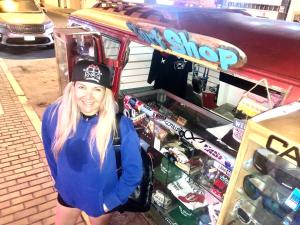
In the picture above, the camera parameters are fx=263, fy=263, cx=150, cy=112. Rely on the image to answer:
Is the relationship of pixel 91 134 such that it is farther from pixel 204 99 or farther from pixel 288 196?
pixel 204 99

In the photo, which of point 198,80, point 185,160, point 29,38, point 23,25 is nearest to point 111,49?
point 198,80

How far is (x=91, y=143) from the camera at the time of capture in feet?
7.37

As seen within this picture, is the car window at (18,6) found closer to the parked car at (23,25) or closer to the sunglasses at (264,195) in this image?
the parked car at (23,25)

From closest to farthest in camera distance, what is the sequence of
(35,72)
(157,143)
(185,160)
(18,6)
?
(185,160) < (157,143) < (35,72) < (18,6)

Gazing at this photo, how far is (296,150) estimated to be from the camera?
125 cm

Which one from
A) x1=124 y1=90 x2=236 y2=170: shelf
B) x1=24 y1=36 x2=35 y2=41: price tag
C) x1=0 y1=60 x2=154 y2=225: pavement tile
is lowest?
x1=0 y1=60 x2=154 y2=225: pavement tile

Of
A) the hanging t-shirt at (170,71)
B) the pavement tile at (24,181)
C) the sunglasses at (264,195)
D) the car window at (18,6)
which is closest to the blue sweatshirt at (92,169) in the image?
the sunglasses at (264,195)

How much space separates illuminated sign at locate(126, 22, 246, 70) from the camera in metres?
1.86

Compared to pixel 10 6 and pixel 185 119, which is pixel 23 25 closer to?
pixel 10 6

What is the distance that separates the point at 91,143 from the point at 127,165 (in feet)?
1.22

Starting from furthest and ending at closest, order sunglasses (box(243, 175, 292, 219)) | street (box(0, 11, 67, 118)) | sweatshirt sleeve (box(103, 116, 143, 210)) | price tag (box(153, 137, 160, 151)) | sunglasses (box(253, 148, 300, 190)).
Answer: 1. street (box(0, 11, 67, 118))
2. price tag (box(153, 137, 160, 151))
3. sweatshirt sleeve (box(103, 116, 143, 210))
4. sunglasses (box(243, 175, 292, 219))
5. sunglasses (box(253, 148, 300, 190))

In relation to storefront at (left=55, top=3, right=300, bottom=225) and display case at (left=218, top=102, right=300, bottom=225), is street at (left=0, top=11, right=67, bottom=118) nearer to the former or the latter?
storefront at (left=55, top=3, right=300, bottom=225)

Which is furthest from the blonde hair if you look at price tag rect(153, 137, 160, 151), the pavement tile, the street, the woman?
the street

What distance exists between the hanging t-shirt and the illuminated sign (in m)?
1.69
